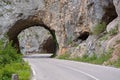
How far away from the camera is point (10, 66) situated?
19219 millimetres

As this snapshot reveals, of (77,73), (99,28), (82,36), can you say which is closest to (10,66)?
(77,73)

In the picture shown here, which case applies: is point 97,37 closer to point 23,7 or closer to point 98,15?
point 98,15

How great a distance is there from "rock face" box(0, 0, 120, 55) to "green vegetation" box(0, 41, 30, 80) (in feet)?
36.4

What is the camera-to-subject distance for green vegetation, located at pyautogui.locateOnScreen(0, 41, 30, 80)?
15.0 m

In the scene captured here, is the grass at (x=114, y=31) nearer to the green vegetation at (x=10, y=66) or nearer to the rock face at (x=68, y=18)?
the rock face at (x=68, y=18)

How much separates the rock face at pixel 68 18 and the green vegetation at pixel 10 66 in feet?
36.4

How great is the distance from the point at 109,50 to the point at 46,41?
49834 millimetres

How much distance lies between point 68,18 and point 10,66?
2762cm

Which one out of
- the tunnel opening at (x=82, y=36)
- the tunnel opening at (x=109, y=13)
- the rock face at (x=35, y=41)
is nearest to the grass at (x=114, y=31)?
the tunnel opening at (x=109, y=13)

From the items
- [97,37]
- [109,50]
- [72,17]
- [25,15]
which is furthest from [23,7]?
[109,50]

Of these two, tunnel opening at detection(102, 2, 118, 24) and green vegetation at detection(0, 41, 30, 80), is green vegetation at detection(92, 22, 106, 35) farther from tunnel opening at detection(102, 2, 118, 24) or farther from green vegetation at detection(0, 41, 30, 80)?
green vegetation at detection(0, 41, 30, 80)

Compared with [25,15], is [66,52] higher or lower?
lower

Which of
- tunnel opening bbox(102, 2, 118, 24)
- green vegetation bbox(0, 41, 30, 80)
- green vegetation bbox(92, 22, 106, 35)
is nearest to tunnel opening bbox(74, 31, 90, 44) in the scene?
tunnel opening bbox(102, 2, 118, 24)

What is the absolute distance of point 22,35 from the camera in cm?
8231
